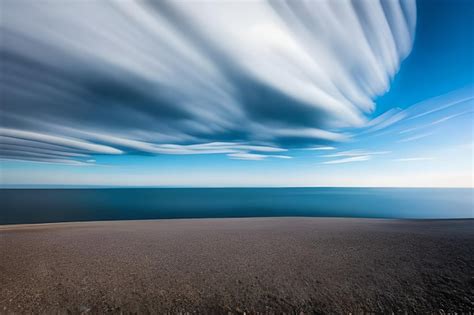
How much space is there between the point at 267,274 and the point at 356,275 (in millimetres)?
3087

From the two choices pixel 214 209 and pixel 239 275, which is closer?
pixel 239 275

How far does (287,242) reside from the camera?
34.2ft

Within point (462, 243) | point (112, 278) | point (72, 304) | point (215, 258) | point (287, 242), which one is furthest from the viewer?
point (287, 242)

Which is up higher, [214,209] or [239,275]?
Result: [239,275]

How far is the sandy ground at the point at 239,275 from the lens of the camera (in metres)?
5.36

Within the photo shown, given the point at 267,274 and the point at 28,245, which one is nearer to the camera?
the point at 267,274

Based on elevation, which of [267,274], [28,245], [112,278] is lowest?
[28,245]

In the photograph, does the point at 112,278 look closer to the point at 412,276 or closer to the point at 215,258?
the point at 215,258

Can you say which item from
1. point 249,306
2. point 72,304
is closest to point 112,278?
point 72,304

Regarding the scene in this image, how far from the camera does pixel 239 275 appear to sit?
267 inches

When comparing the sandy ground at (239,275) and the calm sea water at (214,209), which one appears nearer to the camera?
the sandy ground at (239,275)

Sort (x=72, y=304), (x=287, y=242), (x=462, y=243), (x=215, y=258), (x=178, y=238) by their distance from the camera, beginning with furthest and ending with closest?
(x=178, y=238) → (x=287, y=242) → (x=462, y=243) → (x=215, y=258) → (x=72, y=304)

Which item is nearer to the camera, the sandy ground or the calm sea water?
the sandy ground

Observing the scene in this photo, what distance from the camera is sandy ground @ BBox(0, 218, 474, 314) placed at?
211 inches
